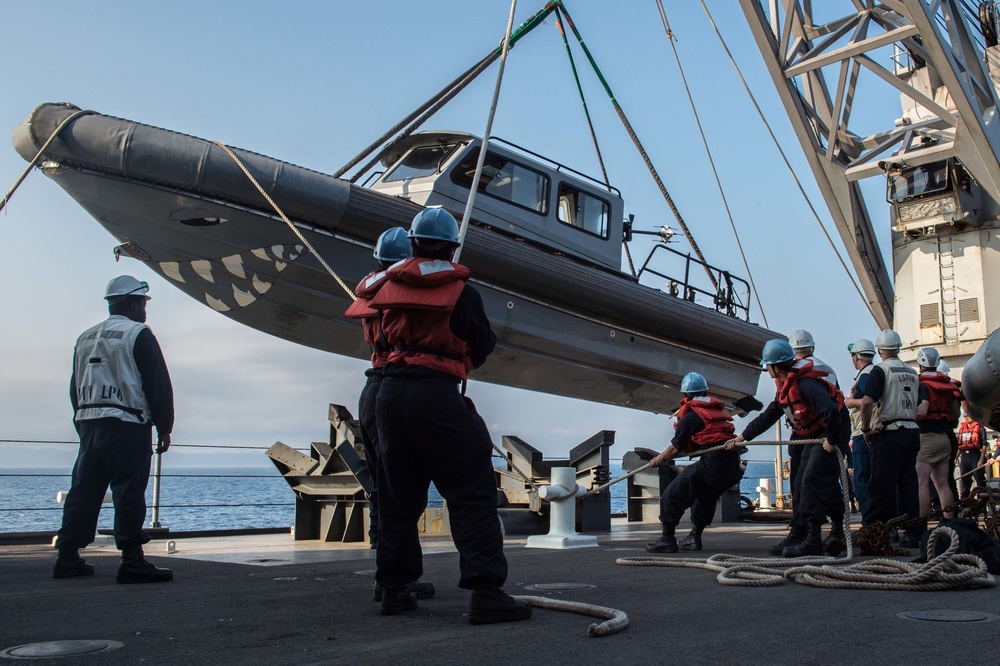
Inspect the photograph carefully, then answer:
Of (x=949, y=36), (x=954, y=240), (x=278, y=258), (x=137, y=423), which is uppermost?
(x=949, y=36)

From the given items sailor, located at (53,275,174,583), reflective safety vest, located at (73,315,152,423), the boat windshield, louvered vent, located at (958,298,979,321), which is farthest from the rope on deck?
the boat windshield

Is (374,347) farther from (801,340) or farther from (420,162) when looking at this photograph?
(420,162)

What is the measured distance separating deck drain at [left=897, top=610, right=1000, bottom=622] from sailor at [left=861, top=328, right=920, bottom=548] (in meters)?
2.87

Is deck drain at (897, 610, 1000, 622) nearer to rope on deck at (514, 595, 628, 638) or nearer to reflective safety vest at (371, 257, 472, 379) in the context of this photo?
rope on deck at (514, 595, 628, 638)

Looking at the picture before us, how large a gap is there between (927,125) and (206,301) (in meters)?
10.9

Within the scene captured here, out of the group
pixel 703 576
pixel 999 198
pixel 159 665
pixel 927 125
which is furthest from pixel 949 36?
pixel 159 665

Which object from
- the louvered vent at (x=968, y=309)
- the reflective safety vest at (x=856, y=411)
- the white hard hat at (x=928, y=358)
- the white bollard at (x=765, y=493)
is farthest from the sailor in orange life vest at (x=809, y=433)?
the louvered vent at (x=968, y=309)

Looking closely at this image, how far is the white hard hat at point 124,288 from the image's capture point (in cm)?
386

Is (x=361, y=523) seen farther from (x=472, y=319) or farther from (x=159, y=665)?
(x=159, y=665)

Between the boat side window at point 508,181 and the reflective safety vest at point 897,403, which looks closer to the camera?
the reflective safety vest at point 897,403

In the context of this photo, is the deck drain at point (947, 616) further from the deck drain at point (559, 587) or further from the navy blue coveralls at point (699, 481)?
the navy blue coveralls at point (699, 481)

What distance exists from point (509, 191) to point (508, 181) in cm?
11

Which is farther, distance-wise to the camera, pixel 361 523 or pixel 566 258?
pixel 566 258

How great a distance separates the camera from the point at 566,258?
8953mm
